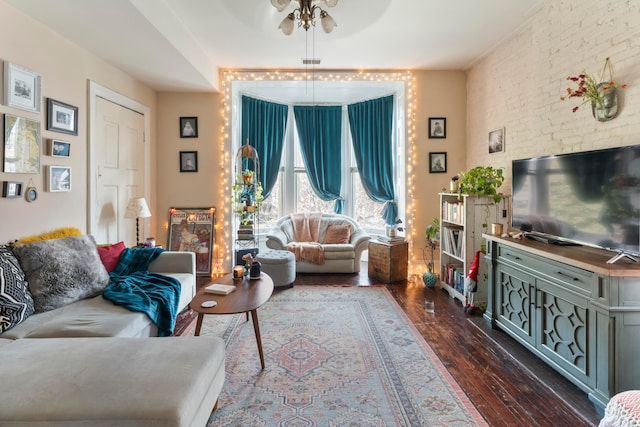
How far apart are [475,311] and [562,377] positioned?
1.16m

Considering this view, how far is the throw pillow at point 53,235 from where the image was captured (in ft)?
8.50

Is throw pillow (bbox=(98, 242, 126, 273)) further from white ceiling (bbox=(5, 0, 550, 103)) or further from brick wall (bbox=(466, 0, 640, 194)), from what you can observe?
brick wall (bbox=(466, 0, 640, 194))

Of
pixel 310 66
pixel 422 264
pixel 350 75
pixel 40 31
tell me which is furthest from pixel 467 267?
pixel 40 31

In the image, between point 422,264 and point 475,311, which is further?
point 422,264

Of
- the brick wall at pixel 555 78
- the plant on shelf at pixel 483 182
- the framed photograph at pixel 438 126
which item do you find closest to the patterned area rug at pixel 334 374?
the plant on shelf at pixel 483 182

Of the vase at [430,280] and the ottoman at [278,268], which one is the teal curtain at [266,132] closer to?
the ottoman at [278,268]

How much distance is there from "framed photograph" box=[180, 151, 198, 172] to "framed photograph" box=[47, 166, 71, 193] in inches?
66.9

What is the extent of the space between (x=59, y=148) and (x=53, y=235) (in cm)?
80

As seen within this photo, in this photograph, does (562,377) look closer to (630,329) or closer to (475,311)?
(630,329)

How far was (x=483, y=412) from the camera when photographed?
6.01 ft

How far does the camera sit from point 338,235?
5086mm

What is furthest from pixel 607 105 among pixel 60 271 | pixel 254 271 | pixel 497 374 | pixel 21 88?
pixel 21 88

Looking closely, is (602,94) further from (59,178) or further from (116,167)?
(116,167)

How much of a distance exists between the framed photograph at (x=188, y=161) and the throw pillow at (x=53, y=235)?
1.88 m
